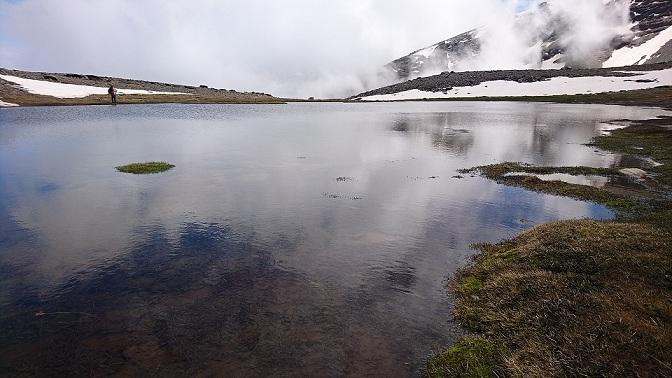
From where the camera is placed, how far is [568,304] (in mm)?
12789

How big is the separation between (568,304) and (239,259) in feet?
43.8

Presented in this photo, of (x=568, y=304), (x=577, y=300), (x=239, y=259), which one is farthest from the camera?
(x=239, y=259)

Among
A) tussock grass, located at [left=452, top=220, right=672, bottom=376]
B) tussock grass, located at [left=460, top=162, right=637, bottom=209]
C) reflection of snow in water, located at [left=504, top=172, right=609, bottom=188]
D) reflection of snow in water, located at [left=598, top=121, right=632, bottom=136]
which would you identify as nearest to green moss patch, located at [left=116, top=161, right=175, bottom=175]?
tussock grass, located at [left=460, top=162, right=637, bottom=209]

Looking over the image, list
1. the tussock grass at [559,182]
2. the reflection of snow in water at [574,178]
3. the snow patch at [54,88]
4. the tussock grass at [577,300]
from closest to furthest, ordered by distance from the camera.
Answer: the tussock grass at [577,300], the tussock grass at [559,182], the reflection of snow in water at [574,178], the snow patch at [54,88]

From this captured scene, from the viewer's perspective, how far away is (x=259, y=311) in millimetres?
14531

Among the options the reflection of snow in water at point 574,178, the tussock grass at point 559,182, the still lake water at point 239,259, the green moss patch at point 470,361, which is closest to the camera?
the green moss patch at point 470,361

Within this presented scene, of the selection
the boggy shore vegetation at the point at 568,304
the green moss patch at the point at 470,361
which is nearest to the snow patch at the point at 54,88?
the boggy shore vegetation at the point at 568,304

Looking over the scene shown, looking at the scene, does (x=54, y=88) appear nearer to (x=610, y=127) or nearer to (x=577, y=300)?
(x=610, y=127)

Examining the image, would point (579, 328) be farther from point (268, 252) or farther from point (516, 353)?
point (268, 252)

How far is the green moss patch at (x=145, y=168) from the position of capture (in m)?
36.7

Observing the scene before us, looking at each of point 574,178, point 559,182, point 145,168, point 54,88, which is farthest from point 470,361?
point 54,88

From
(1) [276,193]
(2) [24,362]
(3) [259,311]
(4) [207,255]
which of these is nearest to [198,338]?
(3) [259,311]

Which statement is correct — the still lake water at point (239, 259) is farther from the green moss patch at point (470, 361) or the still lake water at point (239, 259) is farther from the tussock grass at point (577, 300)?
the tussock grass at point (577, 300)

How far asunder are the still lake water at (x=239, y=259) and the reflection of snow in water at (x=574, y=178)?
5.56 metres
